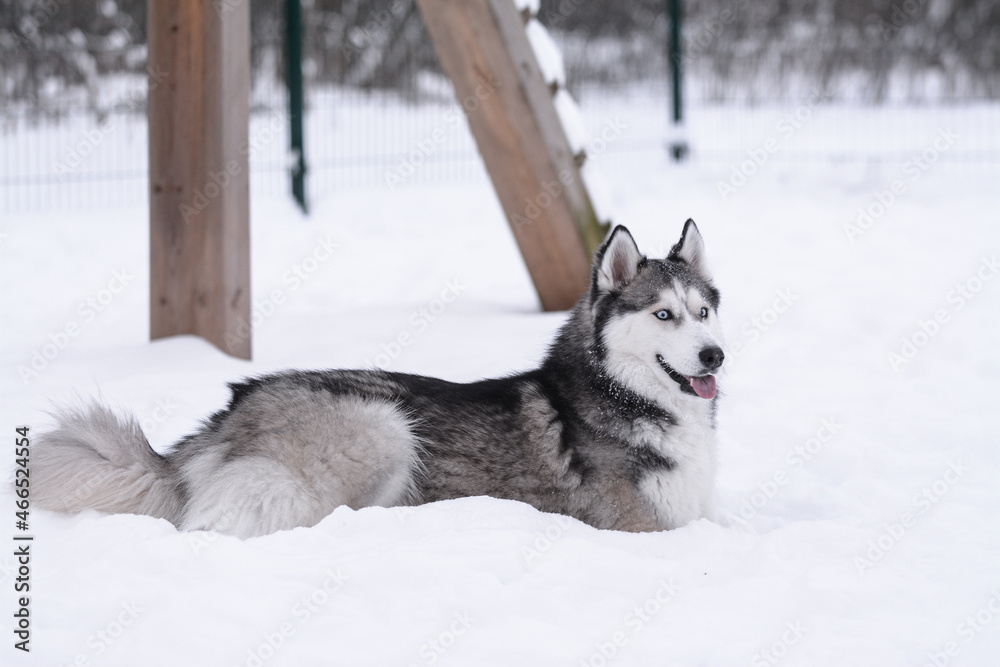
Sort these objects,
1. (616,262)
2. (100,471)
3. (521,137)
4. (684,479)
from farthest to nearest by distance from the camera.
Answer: (521,137)
(616,262)
(684,479)
(100,471)

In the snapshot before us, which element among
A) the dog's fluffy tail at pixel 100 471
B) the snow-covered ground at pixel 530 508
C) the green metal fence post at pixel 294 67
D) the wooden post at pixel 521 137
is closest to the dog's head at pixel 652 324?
the snow-covered ground at pixel 530 508

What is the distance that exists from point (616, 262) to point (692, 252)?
0.40 meters

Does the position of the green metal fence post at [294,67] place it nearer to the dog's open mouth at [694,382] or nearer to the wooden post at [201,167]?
the wooden post at [201,167]

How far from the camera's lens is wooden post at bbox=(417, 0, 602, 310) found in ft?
18.6

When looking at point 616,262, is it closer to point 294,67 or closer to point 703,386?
point 703,386

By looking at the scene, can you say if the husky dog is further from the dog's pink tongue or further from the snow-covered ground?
the snow-covered ground

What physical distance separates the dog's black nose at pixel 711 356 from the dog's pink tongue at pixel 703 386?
10 centimetres

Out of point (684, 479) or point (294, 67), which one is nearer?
point (684, 479)

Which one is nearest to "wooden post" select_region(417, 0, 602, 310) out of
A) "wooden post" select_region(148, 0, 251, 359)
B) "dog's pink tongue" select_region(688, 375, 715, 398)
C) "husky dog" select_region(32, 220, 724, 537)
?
"wooden post" select_region(148, 0, 251, 359)

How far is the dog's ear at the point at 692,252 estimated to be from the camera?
12.2ft

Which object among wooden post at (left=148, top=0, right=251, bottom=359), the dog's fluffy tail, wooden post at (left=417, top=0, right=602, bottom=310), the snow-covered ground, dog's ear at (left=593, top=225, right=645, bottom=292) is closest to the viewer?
the snow-covered ground

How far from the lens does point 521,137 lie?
A: 19.2 feet

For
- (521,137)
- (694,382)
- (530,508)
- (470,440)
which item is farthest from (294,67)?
(530,508)

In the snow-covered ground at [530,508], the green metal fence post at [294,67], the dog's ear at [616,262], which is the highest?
the green metal fence post at [294,67]
